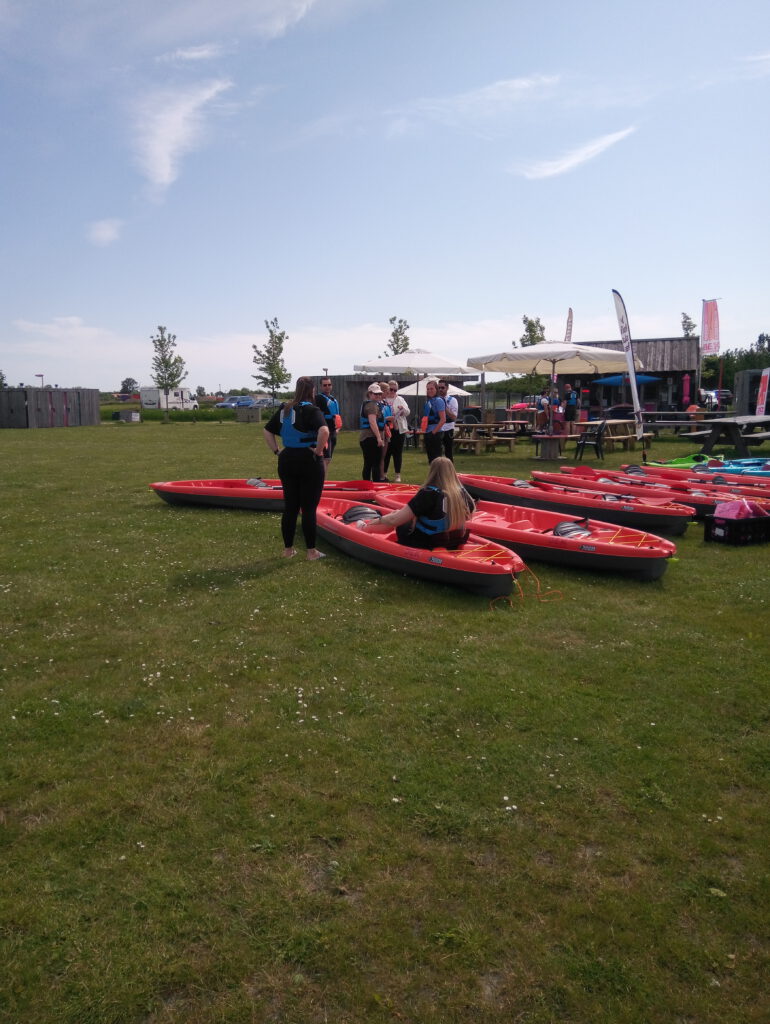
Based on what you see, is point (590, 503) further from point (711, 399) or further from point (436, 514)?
point (711, 399)

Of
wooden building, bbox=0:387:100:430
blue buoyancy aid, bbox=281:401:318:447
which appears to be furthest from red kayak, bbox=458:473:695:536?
wooden building, bbox=0:387:100:430

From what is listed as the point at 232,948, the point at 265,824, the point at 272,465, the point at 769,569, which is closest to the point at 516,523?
the point at 769,569

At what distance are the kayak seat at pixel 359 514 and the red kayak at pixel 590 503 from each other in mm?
2498

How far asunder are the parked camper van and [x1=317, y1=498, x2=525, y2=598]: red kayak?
206 ft

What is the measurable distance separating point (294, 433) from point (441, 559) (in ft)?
6.78

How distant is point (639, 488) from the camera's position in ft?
34.8

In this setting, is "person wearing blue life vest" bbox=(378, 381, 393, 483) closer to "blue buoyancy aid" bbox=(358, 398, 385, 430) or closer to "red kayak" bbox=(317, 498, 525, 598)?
"blue buoyancy aid" bbox=(358, 398, 385, 430)

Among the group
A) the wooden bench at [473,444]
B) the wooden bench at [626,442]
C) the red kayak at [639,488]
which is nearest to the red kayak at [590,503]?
the red kayak at [639,488]

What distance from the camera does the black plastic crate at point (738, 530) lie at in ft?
29.0

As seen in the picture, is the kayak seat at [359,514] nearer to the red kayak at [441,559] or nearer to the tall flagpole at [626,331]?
the red kayak at [441,559]

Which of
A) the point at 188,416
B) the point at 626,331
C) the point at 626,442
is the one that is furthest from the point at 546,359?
the point at 188,416

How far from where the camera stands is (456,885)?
10.00 ft

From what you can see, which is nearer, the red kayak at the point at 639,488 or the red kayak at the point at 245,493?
the red kayak at the point at 639,488

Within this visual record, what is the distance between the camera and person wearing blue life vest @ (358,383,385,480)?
11562mm
